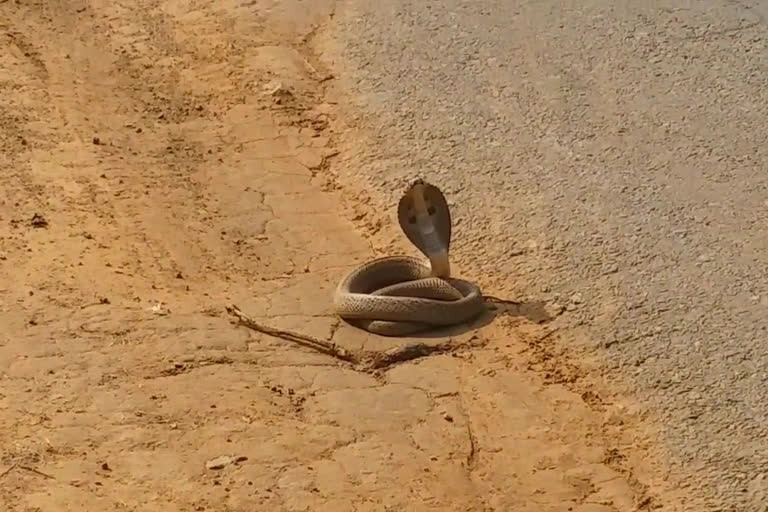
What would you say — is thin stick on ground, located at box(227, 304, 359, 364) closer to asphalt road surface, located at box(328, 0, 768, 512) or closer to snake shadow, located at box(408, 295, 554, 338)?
snake shadow, located at box(408, 295, 554, 338)

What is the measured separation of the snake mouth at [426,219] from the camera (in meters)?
5.91

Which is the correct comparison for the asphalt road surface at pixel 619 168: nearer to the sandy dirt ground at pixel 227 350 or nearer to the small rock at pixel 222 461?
the sandy dirt ground at pixel 227 350

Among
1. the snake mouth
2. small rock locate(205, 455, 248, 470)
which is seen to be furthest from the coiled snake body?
small rock locate(205, 455, 248, 470)

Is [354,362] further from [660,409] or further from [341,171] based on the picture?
[341,171]

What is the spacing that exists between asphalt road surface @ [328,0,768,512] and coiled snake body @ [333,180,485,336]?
0.92 feet

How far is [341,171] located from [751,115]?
7.24ft

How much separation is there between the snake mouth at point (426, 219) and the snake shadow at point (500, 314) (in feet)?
1.06

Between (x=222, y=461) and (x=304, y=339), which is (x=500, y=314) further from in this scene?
(x=222, y=461)

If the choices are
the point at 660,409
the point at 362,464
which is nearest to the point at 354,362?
the point at 362,464

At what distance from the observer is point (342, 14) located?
880cm

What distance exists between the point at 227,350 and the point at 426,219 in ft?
3.37

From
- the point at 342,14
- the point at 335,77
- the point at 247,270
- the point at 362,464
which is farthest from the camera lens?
the point at 342,14

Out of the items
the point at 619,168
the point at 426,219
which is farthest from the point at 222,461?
the point at 619,168

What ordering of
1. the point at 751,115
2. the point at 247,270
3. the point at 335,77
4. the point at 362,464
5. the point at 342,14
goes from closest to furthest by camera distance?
the point at 362,464 < the point at 247,270 < the point at 751,115 < the point at 335,77 < the point at 342,14
